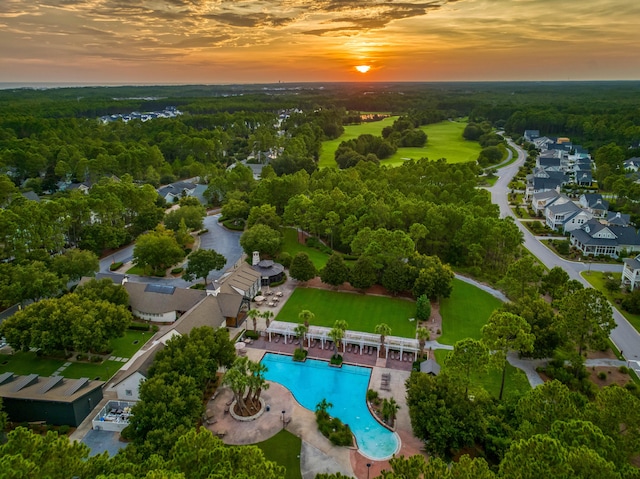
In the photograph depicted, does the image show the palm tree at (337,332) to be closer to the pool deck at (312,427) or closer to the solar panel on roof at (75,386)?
the pool deck at (312,427)

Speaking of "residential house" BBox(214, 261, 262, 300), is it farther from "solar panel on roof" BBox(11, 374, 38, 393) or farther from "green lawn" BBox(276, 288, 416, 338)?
"solar panel on roof" BBox(11, 374, 38, 393)

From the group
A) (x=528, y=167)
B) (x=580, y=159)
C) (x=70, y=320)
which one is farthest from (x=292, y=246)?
(x=580, y=159)

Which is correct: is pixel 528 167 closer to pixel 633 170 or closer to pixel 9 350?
pixel 633 170

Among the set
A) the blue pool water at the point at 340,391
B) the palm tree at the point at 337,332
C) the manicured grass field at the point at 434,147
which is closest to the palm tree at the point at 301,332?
the blue pool water at the point at 340,391

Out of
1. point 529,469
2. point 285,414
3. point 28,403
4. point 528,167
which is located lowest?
point 528,167

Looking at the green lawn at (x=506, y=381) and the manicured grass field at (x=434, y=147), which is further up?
the green lawn at (x=506, y=381)

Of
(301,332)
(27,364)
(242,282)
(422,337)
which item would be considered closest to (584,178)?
(422,337)

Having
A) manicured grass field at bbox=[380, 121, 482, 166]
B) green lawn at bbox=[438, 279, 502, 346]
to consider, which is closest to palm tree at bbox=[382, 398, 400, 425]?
green lawn at bbox=[438, 279, 502, 346]

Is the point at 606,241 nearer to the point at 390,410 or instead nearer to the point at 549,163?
the point at 390,410
